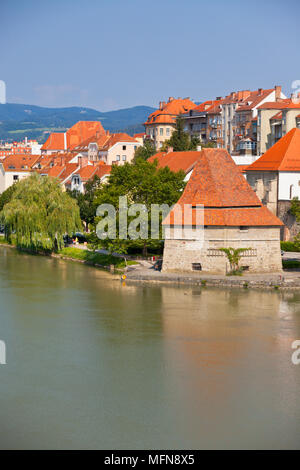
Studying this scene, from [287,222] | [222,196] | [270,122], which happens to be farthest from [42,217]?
[270,122]

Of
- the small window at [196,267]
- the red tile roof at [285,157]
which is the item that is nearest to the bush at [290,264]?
the small window at [196,267]

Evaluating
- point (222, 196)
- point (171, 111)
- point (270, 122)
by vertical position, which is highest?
point (171, 111)

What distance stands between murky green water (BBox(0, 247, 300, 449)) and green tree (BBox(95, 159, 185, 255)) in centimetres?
876

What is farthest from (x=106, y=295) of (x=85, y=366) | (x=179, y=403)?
(x=179, y=403)

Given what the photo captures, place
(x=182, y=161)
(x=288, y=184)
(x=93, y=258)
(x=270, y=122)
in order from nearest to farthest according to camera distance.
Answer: (x=93, y=258) → (x=288, y=184) → (x=182, y=161) → (x=270, y=122)

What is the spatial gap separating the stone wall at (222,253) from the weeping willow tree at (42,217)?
540 inches

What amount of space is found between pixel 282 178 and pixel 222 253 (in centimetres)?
1286

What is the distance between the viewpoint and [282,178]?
46781mm

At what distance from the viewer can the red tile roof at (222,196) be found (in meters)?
36.1

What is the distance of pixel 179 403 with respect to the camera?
18.9 meters

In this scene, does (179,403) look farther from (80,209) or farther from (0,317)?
(80,209)

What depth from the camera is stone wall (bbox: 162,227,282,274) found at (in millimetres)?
35812

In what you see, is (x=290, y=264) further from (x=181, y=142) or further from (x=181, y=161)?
(x=181, y=142)
